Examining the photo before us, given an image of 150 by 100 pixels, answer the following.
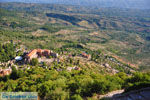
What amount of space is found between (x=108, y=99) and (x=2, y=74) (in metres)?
25.2

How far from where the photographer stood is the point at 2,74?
87.4 ft

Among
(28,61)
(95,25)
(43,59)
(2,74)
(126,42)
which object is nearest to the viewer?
(2,74)

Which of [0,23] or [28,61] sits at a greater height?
[0,23]

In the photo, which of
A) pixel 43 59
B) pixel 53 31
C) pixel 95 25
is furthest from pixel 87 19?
pixel 43 59

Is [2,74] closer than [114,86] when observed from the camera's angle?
No

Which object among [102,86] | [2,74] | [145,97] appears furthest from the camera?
[2,74]

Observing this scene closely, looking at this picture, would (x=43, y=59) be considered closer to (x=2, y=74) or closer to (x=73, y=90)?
(x=2, y=74)

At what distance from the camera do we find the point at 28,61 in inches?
1513

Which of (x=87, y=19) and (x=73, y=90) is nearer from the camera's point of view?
(x=73, y=90)

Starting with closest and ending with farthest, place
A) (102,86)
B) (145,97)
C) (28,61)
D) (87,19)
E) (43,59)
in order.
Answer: (145,97) → (102,86) → (28,61) → (43,59) → (87,19)

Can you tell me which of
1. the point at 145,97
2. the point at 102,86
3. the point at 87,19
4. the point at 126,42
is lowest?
the point at 126,42

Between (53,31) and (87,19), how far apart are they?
83.7 m

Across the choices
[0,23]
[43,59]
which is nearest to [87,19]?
[0,23]

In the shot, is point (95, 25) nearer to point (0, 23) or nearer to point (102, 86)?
point (0, 23)
